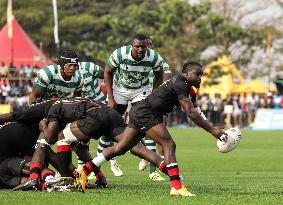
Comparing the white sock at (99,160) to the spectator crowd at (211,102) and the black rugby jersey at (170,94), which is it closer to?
the black rugby jersey at (170,94)

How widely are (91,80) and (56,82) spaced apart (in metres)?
3.39

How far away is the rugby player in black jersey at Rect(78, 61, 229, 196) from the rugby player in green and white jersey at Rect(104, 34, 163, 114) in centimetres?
391

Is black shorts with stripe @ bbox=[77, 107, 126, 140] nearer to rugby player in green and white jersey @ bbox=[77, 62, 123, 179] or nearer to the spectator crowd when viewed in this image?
rugby player in green and white jersey @ bbox=[77, 62, 123, 179]

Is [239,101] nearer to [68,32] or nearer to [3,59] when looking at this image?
[3,59]

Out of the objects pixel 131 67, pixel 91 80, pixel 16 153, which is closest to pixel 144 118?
pixel 16 153

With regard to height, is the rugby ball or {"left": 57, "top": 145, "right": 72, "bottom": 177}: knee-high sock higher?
the rugby ball

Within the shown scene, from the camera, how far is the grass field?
1372cm

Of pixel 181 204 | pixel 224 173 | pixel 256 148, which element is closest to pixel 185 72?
pixel 181 204

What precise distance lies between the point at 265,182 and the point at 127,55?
11.4 feet

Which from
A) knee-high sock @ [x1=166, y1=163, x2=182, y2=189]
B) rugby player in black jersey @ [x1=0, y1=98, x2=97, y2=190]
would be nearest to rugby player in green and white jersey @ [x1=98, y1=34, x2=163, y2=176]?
rugby player in black jersey @ [x1=0, y1=98, x2=97, y2=190]

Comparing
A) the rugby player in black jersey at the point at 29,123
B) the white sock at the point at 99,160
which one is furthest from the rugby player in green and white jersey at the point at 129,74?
the white sock at the point at 99,160

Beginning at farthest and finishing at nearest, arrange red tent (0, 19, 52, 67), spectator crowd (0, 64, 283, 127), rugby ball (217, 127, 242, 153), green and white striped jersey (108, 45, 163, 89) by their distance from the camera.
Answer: red tent (0, 19, 52, 67) < spectator crowd (0, 64, 283, 127) < green and white striped jersey (108, 45, 163, 89) < rugby ball (217, 127, 242, 153)

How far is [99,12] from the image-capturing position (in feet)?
301

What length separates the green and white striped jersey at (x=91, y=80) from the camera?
69.7ft
